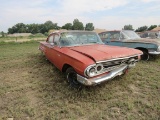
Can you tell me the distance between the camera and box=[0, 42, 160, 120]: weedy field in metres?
2.85

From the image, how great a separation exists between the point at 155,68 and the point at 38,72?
4245mm

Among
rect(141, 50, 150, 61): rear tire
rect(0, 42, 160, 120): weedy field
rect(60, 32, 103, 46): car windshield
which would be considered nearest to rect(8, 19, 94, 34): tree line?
rect(141, 50, 150, 61): rear tire

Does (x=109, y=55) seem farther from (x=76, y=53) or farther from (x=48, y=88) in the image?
(x=48, y=88)

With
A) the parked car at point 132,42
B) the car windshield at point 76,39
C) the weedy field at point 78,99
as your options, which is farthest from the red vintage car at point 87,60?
the parked car at point 132,42

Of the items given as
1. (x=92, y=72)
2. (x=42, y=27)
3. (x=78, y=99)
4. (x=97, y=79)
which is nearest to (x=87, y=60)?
(x=92, y=72)

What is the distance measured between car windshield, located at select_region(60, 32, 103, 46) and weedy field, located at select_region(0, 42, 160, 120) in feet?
3.57

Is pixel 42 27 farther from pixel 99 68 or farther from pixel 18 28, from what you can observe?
pixel 99 68

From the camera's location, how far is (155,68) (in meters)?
5.53

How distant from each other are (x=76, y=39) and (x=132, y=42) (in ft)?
10.8

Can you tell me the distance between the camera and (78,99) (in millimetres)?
3352

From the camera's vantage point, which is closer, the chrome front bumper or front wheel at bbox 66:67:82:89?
the chrome front bumper

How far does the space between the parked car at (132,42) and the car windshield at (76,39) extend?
2490 mm

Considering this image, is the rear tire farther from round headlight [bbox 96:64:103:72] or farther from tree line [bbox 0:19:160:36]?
tree line [bbox 0:19:160:36]

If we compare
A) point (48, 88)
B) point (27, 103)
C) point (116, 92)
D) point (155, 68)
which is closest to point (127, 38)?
point (155, 68)
